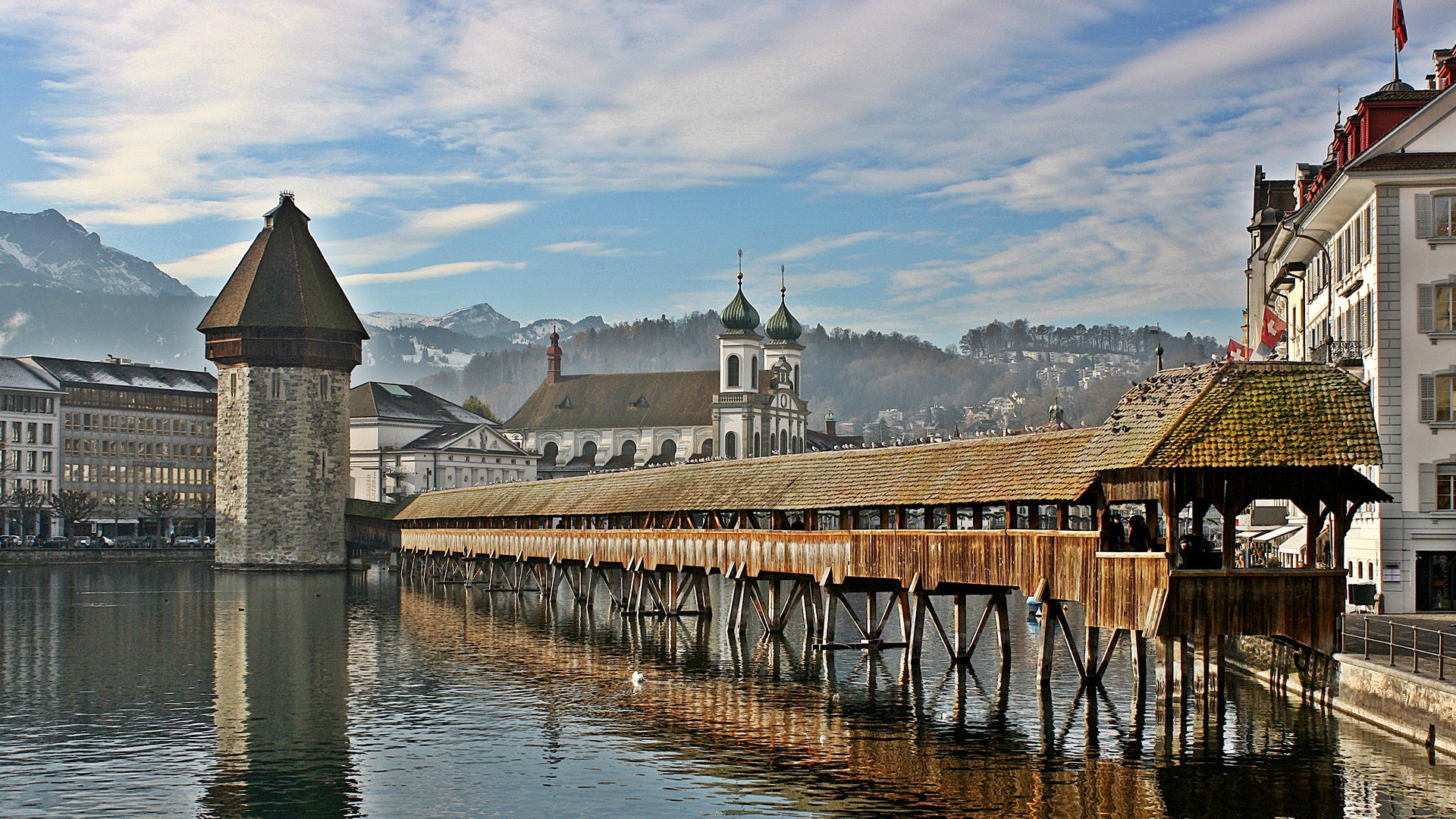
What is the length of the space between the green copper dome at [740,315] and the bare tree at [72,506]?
164 ft

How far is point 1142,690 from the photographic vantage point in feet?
85.7

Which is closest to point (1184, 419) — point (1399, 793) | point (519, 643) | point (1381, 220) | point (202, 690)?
point (1399, 793)

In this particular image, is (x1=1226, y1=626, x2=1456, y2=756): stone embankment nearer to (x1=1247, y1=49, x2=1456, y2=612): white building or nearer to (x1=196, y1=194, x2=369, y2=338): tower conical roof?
(x1=1247, y1=49, x2=1456, y2=612): white building

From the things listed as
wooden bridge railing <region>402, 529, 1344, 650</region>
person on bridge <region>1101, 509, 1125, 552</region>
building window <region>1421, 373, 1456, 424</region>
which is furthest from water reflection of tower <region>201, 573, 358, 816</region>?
building window <region>1421, 373, 1456, 424</region>

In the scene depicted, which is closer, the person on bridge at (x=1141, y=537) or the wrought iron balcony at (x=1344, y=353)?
the person on bridge at (x=1141, y=537)

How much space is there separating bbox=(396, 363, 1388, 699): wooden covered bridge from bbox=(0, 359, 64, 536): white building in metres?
77.7

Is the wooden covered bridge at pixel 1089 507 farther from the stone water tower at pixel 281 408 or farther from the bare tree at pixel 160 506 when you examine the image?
the bare tree at pixel 160 506

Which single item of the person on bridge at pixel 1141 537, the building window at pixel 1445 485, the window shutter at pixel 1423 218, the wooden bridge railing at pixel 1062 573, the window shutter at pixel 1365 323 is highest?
the window shutter at pixel 1423 218

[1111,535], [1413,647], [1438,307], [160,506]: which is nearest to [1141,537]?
[1111,535]

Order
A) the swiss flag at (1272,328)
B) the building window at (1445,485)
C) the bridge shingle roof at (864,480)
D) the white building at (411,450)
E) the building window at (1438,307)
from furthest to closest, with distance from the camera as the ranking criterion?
the white building at (411,450) → the building window at (1438,307) → the building window at (1445,485) → the swiss flag at (1272,328) → the bridge shingle roof at (864,480)

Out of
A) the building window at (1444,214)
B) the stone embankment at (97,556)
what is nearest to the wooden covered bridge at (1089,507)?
the building window at (1444,214)

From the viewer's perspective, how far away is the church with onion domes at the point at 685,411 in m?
133

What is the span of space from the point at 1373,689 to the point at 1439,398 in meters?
14.0

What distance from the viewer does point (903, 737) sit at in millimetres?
26078
